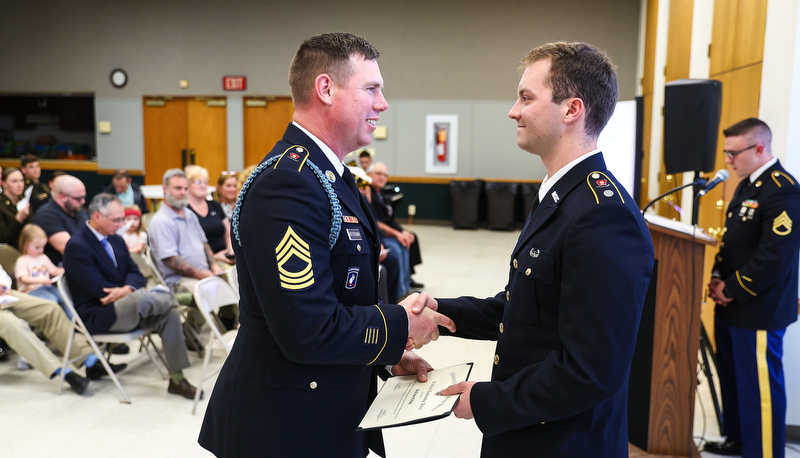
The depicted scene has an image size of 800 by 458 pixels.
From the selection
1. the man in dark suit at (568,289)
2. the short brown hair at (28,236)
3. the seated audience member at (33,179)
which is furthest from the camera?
the seated audience member at (33,179)

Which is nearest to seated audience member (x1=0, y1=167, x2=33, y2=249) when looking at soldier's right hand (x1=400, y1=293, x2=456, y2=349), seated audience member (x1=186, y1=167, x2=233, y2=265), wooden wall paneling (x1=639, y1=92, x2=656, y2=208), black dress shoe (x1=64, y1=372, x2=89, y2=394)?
seated audience member (x1=186, y1=167, x2=233, y2=265)

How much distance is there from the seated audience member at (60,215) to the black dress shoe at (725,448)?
195 inches

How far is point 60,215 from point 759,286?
5.32 meters

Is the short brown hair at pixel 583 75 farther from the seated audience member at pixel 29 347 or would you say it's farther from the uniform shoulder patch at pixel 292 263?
the seated audience member at pixel 29 347

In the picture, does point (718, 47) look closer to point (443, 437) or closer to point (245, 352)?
point (443, 437)

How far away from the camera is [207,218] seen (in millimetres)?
5738

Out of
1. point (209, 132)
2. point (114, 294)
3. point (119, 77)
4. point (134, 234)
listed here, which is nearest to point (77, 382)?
point (114, 294)

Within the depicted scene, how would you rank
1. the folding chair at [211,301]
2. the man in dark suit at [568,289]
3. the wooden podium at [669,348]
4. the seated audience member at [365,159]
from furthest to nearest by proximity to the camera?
the seated audience member at [365,159], the folding chair at [211,301], the wooden podium at [669,348], the man in dark suit at [568,289]

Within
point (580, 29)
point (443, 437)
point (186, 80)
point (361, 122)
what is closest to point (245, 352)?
point (361, 122)

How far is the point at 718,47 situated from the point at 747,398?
3214 millimetres

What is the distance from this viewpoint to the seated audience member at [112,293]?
4.18 meters

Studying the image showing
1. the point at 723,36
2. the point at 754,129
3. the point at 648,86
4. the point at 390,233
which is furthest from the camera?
the point at 648,86

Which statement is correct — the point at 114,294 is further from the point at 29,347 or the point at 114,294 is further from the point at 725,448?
the point at 725,448

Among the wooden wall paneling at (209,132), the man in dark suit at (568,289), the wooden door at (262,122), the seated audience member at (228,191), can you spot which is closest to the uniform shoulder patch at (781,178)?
the man in dark suit at (568,289)
